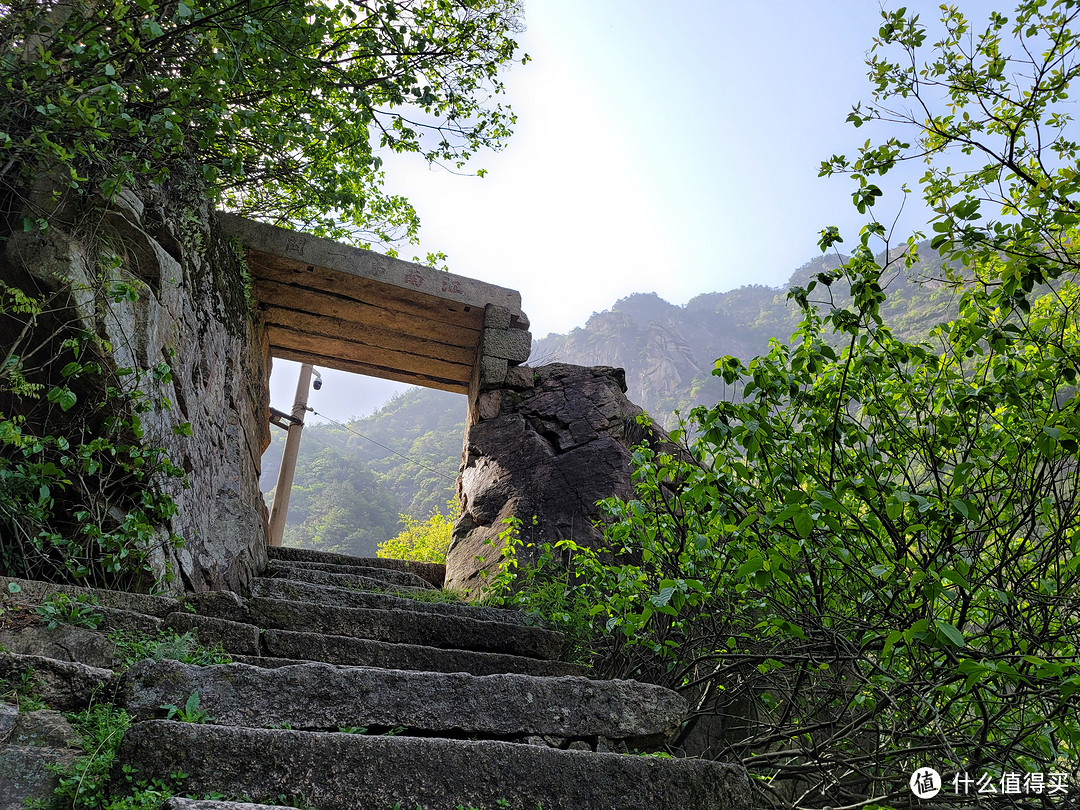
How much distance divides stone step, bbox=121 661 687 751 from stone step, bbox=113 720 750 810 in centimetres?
26

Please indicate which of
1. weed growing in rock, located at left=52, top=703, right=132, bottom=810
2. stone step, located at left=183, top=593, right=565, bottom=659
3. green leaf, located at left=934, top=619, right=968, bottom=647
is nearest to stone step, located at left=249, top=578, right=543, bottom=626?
stone step, located at left=183, top=593, right=565, bottom=659

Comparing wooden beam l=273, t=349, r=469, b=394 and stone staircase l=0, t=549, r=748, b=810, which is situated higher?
wooden beam l=273, t=349, r=469, b=394

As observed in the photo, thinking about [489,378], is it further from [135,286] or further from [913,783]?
[913,783]

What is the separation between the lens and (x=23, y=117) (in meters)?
2.47

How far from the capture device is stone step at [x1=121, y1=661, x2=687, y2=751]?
1639 millimetres

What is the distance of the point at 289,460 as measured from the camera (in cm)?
981

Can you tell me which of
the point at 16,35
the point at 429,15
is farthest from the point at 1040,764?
the point at 429,15

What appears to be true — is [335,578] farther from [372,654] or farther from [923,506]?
[923,506]

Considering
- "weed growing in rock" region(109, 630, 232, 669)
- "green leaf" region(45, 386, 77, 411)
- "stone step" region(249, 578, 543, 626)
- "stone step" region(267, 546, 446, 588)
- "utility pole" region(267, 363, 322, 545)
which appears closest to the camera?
"weed growing in rock" region(109, 630, 232, 669)

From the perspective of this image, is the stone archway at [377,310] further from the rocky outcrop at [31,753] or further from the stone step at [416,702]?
the rocky outcrop at [31,753]

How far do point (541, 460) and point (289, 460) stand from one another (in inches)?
242

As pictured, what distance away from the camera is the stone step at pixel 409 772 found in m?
1.34

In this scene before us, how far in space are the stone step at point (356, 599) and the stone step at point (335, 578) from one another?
457mm

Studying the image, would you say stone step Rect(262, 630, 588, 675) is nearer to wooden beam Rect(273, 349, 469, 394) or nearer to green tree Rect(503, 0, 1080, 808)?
green tree Rect(503, 0, 1080, 808)
